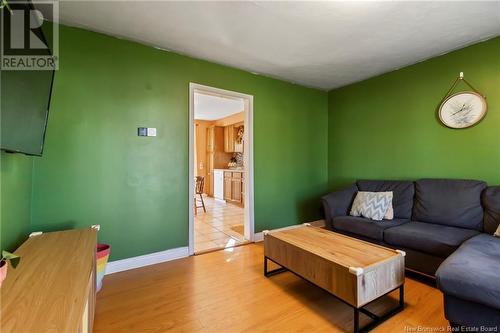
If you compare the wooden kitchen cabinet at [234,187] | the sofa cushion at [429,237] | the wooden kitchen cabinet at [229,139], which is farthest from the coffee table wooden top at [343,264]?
the wooden kitchen cabinet at [229,139]

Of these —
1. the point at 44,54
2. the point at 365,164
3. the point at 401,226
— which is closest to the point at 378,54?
the point at 365,164

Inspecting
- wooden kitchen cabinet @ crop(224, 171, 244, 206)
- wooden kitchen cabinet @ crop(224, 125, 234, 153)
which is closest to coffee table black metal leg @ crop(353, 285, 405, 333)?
wooden kitchen cabinet @ crop(224, 171, 244, 206)

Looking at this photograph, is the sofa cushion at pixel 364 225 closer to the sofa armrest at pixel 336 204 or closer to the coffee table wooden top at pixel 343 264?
the sofa armrest at pixel 336 204

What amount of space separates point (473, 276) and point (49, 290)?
222 cm

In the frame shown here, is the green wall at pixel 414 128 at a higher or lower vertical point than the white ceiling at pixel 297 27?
lower

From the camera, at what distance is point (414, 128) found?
3.00 meters

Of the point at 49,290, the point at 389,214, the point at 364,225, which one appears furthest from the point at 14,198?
the point at 389,214

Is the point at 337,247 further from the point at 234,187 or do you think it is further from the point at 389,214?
the point at 234,187

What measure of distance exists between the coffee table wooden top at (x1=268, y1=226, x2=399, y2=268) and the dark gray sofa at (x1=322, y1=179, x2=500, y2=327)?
1.23 ft

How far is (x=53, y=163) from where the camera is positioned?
2104mm

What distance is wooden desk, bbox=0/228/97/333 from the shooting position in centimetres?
78

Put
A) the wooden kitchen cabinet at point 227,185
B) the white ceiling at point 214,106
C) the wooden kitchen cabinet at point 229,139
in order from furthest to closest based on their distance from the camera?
the wooden kitchen cabinet at point 229,139, the wooden kitchen cabinet at point 227,185, the white ceiling at point 214,106

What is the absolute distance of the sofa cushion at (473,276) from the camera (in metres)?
1.25

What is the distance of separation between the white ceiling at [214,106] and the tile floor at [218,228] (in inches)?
88.9
